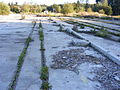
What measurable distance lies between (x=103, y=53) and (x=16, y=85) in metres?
3.84

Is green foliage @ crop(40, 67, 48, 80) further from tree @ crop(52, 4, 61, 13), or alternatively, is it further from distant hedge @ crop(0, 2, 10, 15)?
tree @ crop(52, 4, 61, 13)

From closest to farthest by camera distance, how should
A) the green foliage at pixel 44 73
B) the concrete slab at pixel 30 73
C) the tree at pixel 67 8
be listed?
the concrete slab at pixel 30 73, the green foliage at pixel 44 73, the tree at pixel 67 8

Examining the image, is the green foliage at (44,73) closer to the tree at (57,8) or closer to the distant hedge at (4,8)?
the distant hedge at (4,8)

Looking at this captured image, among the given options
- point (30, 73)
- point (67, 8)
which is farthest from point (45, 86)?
point (67, 8)

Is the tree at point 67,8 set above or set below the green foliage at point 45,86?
above

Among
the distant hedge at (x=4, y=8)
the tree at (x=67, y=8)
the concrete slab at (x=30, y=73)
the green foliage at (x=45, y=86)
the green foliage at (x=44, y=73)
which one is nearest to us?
the green foliage at (x=45, y=86)

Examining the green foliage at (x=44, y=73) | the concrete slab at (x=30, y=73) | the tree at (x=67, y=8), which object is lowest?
the concrete slab at (x=30, y=73)

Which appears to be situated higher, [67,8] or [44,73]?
[67,8]

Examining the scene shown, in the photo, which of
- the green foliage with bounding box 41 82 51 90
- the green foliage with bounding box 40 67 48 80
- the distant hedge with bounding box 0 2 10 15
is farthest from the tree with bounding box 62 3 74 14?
the green foliage with bounding box 41 82 51 90

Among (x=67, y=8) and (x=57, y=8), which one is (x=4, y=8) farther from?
(x=57, y=8)

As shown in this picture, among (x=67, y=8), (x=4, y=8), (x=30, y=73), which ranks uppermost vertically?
(x=4, y=8)

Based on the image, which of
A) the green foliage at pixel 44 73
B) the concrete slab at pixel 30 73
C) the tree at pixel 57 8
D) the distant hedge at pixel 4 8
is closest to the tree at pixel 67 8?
the tree at pixel 57 8

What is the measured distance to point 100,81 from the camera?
4469 mm

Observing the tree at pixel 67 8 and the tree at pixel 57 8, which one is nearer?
the tree at pixel 67 8
